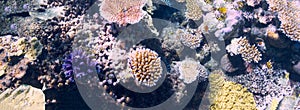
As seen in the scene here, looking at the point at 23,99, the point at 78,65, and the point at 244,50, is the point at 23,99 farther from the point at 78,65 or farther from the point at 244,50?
the point at 244,50

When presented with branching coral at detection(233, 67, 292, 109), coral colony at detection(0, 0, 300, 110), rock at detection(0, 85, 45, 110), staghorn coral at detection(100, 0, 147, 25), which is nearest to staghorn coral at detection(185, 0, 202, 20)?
coral colony at detection(0, 0, 300, 110)

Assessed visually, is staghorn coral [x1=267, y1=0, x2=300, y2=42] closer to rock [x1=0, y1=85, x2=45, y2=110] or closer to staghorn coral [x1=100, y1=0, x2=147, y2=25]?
staghorn coral [x1=100, y1=0, x2=147, y2=25]

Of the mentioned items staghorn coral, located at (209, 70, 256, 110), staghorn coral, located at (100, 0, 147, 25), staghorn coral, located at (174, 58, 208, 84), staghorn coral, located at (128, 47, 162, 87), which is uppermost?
staghorn coral, located at (100, 0, 147, 25)

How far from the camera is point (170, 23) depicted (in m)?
6.05

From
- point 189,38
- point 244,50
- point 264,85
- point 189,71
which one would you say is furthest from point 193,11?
point 264,85

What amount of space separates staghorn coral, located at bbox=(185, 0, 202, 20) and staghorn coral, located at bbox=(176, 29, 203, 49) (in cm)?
46

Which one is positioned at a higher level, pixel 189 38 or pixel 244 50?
pixel 189 38

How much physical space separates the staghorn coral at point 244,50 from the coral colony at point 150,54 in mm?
22

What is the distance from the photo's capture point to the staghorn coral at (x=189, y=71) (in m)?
4.91

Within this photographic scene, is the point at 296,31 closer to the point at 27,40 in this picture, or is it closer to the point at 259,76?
the point at 259,76

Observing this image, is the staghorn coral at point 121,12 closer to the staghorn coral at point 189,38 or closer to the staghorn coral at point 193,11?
the staghorn coral at point 189,38

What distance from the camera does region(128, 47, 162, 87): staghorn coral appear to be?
428 cm

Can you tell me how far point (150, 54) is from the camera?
4.47 meters

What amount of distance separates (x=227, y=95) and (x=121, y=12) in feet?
9.42
